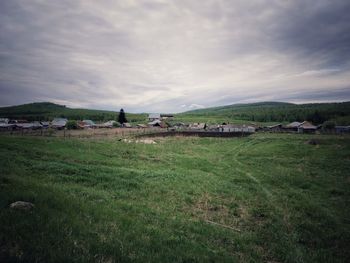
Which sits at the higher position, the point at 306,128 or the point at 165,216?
the point at 306,128

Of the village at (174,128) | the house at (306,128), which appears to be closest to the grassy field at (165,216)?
the village at (174,128)

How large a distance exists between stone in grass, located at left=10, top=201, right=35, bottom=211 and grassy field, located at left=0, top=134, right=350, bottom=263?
187 mm

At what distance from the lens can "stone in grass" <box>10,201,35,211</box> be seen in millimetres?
7613

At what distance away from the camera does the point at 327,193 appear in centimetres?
2008

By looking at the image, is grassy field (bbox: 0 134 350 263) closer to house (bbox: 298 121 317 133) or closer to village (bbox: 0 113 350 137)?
village (bbox: 0 113 350 137)

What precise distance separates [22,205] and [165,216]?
621cm

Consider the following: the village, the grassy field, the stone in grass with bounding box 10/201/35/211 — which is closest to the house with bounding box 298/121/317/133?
the village

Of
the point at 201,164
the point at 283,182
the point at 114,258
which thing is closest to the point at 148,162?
the point at 201,164

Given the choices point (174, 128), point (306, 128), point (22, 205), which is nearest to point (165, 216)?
point (22, 205)

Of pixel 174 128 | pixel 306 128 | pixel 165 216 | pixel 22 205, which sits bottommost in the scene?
pixel 165 216

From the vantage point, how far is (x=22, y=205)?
780 cm

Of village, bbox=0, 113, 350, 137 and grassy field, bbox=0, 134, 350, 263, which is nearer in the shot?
grassy field, bbox=0, 134, 350, 263

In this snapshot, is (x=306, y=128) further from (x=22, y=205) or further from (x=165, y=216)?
(x=22, y=205)

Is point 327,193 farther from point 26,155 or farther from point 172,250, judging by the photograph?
point 26,155
